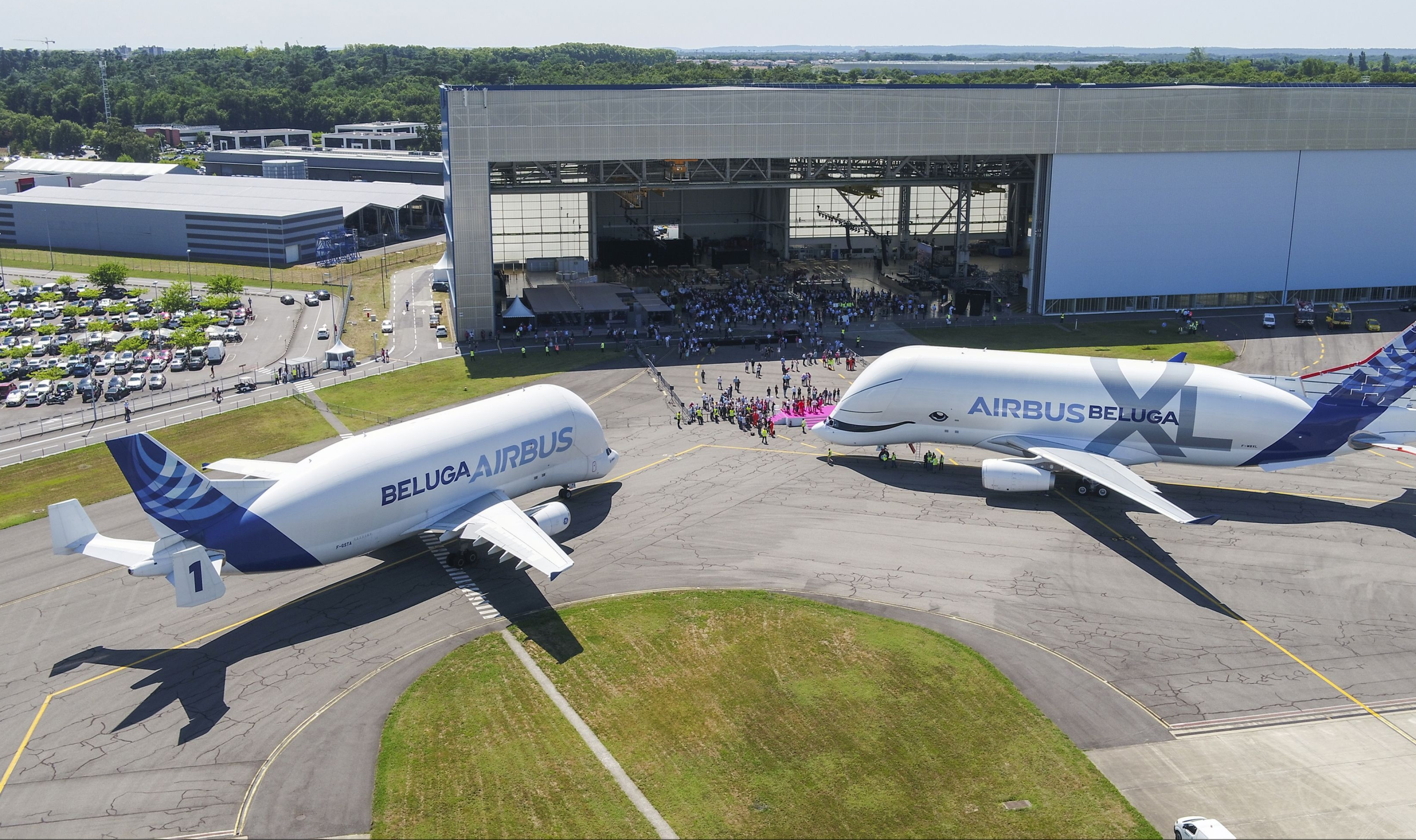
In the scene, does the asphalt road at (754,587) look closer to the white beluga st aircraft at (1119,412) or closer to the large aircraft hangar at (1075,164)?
the white beluga st aircraft at (1119,412)

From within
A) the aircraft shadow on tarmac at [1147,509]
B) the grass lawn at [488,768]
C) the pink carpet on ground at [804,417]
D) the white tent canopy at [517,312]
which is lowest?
the grass lawn at [488,768]

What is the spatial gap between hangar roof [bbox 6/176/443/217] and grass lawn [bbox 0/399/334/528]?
75.3 metres

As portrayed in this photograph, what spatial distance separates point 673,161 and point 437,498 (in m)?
69.7

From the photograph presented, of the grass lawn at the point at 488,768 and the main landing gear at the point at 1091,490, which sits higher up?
the main landing gear at the point at 1091,490

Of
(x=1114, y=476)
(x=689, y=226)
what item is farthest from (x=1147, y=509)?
(x=689, y=226)

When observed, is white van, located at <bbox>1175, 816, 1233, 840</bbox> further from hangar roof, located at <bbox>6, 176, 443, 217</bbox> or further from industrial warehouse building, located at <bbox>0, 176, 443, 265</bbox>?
hangar roof, located at <bbox>6, 176, 443, 217</bbox>

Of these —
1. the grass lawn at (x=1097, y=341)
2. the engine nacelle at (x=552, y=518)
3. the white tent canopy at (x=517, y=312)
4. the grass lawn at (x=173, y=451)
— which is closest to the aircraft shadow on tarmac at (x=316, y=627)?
the engine nacelle at (x=552, y=518)

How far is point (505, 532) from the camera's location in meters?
46.5

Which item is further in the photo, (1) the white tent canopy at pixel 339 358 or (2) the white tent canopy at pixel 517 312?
(2) the white tent canopy at pixel 517 312

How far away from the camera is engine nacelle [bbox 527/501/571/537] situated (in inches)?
1976

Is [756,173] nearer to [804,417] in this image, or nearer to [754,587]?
[804,417]

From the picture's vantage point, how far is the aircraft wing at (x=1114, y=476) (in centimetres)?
5009

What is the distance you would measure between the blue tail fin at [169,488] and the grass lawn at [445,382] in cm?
2937

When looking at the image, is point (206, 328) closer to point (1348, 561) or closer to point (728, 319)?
point (728, 319)
